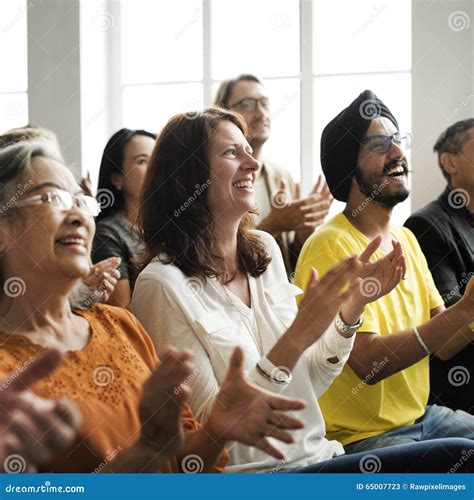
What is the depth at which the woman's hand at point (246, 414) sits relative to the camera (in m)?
1.17

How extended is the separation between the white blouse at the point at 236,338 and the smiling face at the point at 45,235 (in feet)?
0.49

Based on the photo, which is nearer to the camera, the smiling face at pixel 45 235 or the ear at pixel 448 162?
the smiling face at pixel 45 235

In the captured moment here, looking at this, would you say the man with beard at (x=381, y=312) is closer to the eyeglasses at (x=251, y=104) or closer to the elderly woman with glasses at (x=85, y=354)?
the eyeglasses at (x=251, y=104)

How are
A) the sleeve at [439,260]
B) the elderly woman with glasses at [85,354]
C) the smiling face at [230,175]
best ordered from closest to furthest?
the elderly woman with glasses at [85,354] → the smiling face at [230,175] → the sleeve at [439,260]

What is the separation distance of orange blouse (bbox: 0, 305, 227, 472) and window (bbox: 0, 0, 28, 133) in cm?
66

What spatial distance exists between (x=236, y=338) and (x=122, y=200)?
16.9 inches

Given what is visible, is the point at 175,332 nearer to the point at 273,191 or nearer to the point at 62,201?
the point at 62,201

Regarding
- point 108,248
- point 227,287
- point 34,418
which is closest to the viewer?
point 34,418

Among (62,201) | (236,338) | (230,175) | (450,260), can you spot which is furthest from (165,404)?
(450,260)

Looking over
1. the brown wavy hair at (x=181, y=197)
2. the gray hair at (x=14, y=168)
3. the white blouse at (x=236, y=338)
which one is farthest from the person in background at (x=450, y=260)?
the gray hair at (x=14, y=168)

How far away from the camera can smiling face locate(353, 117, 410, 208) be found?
165 cm

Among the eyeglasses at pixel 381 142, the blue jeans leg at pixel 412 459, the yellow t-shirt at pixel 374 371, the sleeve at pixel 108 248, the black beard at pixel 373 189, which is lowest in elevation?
the blue jeans leg at pixel 412 459

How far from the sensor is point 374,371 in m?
1.58

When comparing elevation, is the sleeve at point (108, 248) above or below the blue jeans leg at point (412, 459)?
above
